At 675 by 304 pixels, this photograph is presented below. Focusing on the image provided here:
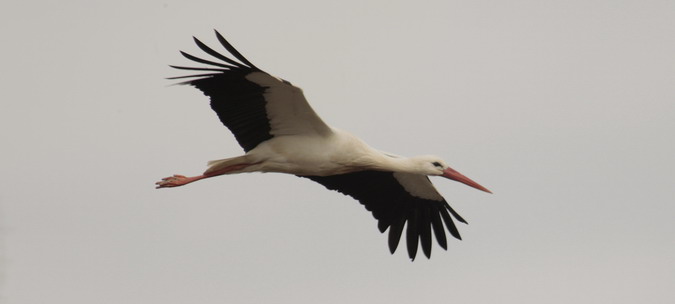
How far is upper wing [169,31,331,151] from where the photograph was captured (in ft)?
43.4

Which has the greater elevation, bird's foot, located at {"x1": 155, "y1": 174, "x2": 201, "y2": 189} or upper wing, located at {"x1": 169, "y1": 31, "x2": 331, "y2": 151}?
upper wing, located at {"x1": 169, "y1": 31, "x2": 331, "y2": 151}

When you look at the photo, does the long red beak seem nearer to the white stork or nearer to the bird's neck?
the white stork

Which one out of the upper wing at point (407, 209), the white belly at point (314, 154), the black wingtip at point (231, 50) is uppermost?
the black wingtip at point (231, 50)

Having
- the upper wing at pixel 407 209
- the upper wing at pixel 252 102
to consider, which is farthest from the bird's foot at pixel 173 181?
the upper wing at pixel 407 209

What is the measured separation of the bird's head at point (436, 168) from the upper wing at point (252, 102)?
1.19 meters

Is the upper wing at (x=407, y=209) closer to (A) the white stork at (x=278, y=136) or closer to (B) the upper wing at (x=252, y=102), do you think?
(A) the white stork at (x=278, y=136)

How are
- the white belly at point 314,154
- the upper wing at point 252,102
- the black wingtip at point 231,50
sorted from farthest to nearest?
1. the white belly at point 314,154
2. the upper wing at point 252,102
3. the black wingtip at point 231,50

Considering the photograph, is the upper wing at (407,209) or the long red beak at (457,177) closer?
the long red beak at (457,177)

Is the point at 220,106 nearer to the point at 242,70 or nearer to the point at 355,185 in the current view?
the point at 242,70

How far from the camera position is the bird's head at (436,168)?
14727 millimetres

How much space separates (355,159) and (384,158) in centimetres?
37

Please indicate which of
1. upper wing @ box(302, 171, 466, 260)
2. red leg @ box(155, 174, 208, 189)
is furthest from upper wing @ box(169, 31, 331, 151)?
upper wing @ box(302, 171, 466, 260)

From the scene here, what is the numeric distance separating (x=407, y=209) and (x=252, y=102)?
123 inches

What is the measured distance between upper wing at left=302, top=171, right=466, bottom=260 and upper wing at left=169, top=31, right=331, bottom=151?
2.11 m
